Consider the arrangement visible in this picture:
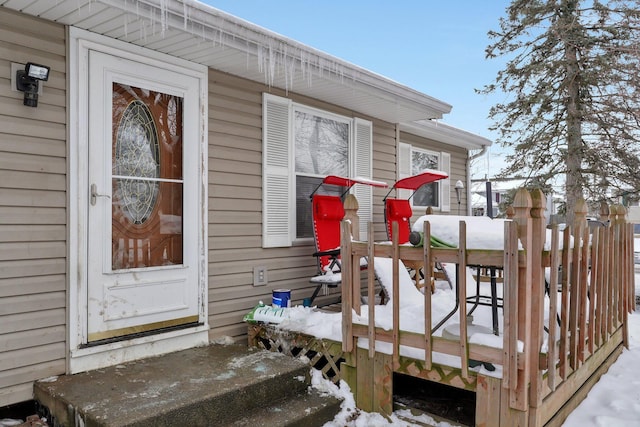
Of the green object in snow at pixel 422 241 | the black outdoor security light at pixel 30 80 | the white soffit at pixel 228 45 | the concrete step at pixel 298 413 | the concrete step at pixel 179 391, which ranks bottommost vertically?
the concrete step at pixel 298 413

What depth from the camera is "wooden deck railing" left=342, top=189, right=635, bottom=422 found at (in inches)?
91.2

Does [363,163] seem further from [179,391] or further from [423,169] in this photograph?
[179,391]

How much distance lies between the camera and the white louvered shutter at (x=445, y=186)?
786 cm

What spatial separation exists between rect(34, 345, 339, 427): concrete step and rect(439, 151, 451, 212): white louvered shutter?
528 centimetres

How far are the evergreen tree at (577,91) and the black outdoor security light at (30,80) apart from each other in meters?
8.99

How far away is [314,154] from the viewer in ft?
15.7

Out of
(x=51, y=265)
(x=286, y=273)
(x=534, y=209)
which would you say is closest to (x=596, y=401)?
(x=534, y=209)

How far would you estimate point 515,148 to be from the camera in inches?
401

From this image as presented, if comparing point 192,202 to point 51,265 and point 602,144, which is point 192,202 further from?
point 602,144

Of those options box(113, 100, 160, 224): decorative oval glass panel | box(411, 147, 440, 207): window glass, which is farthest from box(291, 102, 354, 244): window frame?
box(411, 147, 440, 207): window glass

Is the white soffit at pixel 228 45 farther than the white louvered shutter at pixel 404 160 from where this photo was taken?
No

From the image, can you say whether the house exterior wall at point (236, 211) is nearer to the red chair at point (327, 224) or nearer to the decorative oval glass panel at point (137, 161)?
the red chair at point (327, 224)

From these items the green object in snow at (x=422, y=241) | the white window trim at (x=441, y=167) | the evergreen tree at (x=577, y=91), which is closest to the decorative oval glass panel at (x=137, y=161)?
the green object in snow at (x=422, y=241)

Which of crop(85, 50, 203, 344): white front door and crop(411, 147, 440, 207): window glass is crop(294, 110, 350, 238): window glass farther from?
crop(411, 147, 440, 207): window glass
